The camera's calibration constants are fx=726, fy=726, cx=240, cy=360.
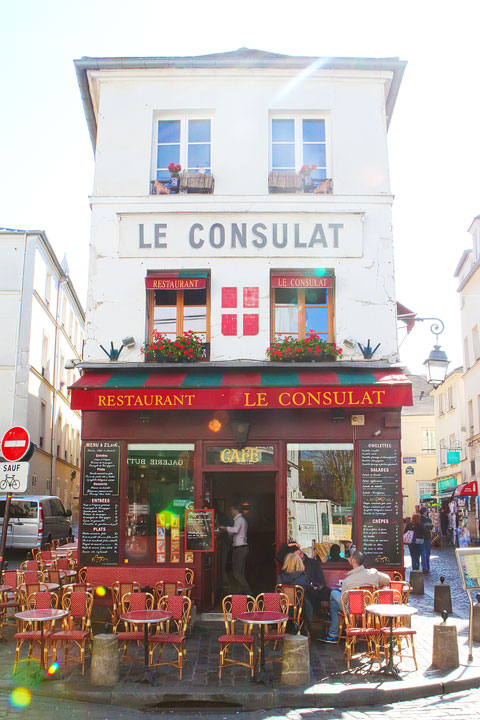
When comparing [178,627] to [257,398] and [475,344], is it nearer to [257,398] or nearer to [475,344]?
[257,398]

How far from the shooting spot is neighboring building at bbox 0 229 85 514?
28.2 metres

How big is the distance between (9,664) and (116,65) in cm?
1060

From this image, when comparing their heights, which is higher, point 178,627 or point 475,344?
point 475,344

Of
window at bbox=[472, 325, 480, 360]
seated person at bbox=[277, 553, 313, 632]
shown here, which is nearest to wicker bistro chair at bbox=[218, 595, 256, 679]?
seated person at bbox=[277, 553, 313, 632]

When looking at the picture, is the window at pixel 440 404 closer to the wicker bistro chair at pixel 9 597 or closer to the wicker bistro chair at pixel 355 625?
the wicker bistro chair at pixel 355 625

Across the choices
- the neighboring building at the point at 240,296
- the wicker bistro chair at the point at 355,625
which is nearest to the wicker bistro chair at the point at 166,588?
the neighboring building at the point at 240,296

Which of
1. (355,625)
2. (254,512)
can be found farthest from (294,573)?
(254,512)

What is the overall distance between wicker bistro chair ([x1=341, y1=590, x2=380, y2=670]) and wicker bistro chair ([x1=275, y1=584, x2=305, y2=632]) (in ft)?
2.27

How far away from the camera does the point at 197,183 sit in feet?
44.5

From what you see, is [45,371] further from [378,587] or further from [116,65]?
[378,587]

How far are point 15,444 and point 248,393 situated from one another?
3706mm

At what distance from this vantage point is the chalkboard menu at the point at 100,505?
40.6 feet

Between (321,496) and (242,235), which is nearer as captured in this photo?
(321,496)

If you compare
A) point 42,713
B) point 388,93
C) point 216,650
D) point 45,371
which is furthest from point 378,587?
point 45,371
